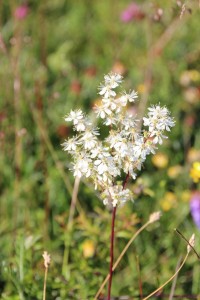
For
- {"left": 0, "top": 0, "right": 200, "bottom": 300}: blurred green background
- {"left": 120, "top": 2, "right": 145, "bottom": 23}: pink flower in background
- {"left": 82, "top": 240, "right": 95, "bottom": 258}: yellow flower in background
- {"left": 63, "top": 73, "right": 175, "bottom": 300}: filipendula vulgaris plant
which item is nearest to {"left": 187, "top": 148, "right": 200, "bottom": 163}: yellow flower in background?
{"left": 0, "top": 0, "right": 200, "bottom": 300}: blurred green background

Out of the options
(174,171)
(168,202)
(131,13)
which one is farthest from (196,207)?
(131,13)

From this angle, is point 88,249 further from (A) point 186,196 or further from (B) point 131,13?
(B) point 131,13

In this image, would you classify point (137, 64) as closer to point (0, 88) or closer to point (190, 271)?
point (0, 88)

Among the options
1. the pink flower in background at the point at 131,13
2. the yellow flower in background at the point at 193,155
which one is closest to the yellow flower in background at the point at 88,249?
the yellow flower in background at the point at 193,155


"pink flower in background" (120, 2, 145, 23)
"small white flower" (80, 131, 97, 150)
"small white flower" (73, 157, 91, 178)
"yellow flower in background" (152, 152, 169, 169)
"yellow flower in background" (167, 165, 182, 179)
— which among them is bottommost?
"small white flower" (73, 157, 91, 178)

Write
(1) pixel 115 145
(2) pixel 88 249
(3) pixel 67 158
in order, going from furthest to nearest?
(3) pixel 67 158, (2) pixel 88 249, (1) pixel 115 145

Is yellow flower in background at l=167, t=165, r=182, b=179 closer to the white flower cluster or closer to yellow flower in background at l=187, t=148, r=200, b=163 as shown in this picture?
yellow flower in background at l=187, t=148, r=200, b=163

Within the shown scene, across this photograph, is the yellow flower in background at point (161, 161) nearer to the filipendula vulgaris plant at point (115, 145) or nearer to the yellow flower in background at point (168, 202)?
the yellow flower in background at point (168, 202)
